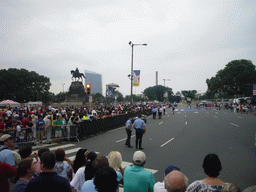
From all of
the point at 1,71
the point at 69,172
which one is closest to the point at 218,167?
the point at 69,172

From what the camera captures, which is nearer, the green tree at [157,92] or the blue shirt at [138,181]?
the blue shirt at [138,181]

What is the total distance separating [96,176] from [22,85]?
249 ft

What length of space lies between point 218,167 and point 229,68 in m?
72.4

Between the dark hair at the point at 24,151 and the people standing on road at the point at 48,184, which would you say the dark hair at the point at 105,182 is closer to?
the people standing on road at the point at 48,184

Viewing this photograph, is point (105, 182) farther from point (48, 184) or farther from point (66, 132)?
point (66, 132)

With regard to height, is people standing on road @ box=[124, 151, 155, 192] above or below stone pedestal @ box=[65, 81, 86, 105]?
below

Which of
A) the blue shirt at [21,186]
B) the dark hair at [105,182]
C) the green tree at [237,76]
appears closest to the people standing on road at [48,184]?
the dark hair at [105,182]

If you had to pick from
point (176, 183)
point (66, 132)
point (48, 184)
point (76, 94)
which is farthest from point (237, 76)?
point (48, 184)

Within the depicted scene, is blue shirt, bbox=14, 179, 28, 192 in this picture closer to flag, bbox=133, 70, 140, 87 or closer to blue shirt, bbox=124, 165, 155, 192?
blue shirt, bbox=124, 165, 155, 192

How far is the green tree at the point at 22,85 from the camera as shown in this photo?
63.6m

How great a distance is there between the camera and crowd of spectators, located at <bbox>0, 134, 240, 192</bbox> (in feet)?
6.96

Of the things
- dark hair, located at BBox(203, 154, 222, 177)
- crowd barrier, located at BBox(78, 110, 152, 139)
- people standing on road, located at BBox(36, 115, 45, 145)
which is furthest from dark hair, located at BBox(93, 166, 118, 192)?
crowd barrier, located at BBox(78, 110, 152, 139)

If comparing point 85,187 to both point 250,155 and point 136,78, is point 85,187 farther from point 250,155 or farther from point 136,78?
point 136,78

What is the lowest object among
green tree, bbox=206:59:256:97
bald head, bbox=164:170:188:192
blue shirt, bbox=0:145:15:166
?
blue shirt, bbox=0:145:15:166
